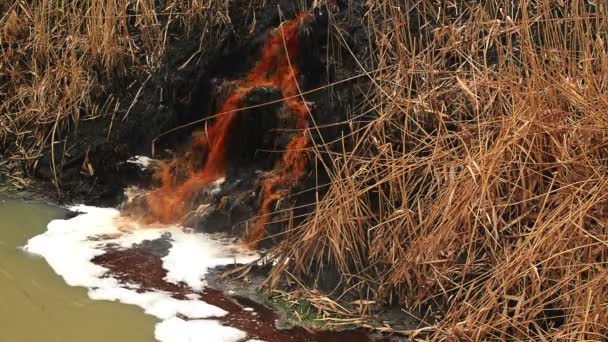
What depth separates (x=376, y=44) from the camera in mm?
4023

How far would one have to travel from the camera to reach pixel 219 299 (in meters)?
3.42

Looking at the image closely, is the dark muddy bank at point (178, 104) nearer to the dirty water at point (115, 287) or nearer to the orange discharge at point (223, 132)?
the orange discharge at point (223, 132)

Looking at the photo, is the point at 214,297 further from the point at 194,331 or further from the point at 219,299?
the point at 194,331

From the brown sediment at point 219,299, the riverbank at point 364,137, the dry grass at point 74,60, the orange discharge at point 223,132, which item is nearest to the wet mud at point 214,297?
the brown sediment at point 219,299

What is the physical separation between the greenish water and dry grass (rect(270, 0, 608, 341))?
2.24 feet

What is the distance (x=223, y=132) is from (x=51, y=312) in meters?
1.46

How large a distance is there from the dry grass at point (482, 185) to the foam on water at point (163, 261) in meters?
0.40

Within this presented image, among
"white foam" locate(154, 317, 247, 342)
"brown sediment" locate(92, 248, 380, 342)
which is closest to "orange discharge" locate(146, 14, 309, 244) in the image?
"brown sediment" locate(92, 248, 380, 342)

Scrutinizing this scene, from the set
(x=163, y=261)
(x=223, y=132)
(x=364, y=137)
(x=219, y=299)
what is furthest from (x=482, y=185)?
(x=223, y=132)

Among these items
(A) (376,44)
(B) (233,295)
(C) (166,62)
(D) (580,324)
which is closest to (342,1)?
(A) (376,44)

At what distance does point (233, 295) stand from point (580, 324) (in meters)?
1.38

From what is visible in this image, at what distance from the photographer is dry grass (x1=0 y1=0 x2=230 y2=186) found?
15.5 ft

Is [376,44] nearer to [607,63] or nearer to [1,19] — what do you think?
[607,63]

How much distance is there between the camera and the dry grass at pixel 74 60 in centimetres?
473
